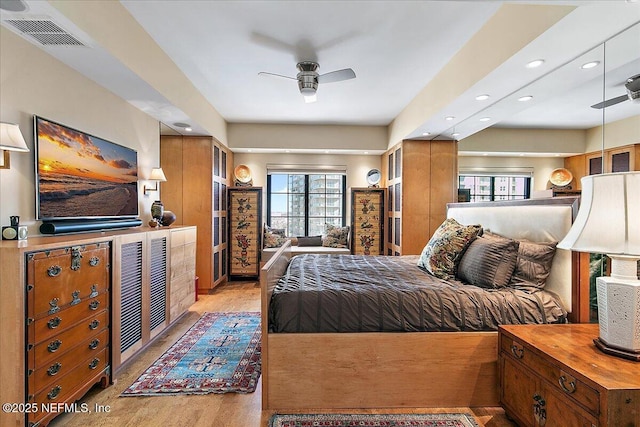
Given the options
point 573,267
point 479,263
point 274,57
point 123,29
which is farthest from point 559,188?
point 123,29

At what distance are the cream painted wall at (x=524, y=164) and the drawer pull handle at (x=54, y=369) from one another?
3559 millimetres

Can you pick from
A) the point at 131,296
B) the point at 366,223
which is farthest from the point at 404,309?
the point at 366,223

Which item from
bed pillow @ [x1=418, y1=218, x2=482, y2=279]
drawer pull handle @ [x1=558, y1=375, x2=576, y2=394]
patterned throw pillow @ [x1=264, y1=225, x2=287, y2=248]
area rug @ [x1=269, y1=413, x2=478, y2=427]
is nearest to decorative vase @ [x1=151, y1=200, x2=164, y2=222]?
patterned throw pillow @ [x1=264, y1=225, x2=287, y2=248]

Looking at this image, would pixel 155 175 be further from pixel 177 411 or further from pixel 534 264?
pixel 534 264

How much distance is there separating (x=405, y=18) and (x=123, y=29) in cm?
213

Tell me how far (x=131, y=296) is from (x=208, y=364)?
83 cm

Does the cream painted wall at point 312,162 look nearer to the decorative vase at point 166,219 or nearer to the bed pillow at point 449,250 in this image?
the decorative vase at point 166,219

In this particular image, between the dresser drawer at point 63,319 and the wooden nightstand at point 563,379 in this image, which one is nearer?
the wooden nightstand at point 563,379

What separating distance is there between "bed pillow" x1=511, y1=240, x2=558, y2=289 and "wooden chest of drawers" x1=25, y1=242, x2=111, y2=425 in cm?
285

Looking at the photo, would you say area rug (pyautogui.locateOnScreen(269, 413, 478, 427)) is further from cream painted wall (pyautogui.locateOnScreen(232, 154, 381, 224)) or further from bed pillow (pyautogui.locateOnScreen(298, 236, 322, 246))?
cream painted wall (pyautogui.locateOnScreen(232, 154, 381, 224))

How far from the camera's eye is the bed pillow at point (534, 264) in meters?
2.16

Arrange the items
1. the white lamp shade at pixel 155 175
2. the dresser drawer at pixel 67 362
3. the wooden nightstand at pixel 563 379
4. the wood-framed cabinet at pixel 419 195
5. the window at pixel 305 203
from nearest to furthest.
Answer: the wooden nightstand at pixel 563 379, the dresser drawer at pixel 67 362, the white lamp shade at pixel 155 175, the wood-framed cabinet at pixel 419 195, the window at pixel 305 203

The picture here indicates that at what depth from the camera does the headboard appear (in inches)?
81.7

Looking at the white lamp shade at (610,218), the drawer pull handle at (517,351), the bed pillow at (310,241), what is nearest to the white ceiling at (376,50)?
the white lamp shade at (610,218)
